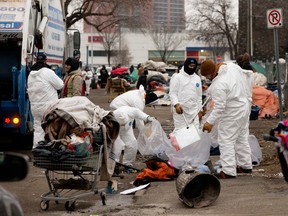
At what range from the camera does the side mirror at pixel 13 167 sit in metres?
3.77

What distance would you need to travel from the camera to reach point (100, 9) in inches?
1694

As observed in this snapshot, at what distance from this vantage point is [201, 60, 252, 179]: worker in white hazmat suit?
1059 cm

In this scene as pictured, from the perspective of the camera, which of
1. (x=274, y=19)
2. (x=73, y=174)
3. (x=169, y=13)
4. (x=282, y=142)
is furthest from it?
(x=169, y=13)

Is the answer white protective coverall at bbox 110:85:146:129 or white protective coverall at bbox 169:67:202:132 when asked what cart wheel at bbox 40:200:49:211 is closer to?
white protective coverall at bbox 110:85:146:129

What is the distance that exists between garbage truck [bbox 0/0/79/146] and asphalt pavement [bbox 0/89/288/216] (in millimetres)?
2386

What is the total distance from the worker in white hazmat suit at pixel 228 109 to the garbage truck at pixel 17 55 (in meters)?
3.57

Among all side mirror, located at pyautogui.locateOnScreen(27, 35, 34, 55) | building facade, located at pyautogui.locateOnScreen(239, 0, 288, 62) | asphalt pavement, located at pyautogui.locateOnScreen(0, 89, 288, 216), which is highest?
building facade, located at pyautogui.locateOnScreen(239, 0, 288, 62)

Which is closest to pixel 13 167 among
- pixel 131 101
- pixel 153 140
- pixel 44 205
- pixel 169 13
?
pixel 44 205

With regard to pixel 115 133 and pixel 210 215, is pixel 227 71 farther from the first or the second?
pixel 210 215

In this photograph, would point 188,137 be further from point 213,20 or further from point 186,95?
point 213,20

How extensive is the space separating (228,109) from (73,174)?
277cm

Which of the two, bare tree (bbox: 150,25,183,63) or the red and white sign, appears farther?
bare tree (bbox: 150,25,183,63)

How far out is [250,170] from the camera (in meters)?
11.2

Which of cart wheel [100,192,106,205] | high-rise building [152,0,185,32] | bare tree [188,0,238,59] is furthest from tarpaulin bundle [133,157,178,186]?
high-rise building [152,0,185,32]
